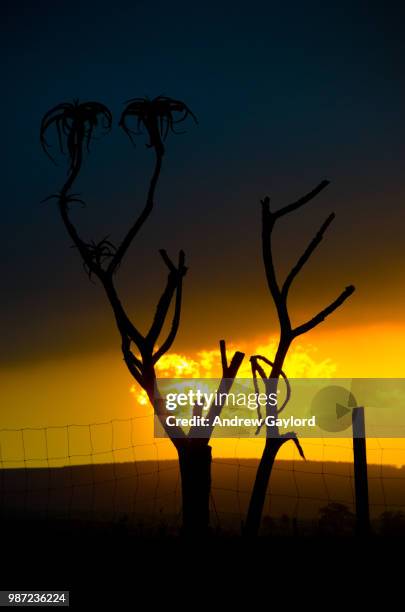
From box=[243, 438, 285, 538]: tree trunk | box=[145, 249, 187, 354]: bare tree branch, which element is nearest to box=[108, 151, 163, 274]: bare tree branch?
box=[145, 249, 187, 354]: bare tree branch

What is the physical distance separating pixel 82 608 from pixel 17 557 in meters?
3.15

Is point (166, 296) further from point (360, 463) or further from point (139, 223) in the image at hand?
point (360, 463)

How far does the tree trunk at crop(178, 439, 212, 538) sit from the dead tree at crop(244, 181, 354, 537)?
758mm

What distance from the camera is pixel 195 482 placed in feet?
42.3

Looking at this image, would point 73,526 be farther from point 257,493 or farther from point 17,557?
point 257,493

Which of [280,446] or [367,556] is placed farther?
[280,446]

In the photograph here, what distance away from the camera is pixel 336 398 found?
13.7 meters

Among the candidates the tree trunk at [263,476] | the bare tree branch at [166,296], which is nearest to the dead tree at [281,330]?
the tree trunk at [263,476]

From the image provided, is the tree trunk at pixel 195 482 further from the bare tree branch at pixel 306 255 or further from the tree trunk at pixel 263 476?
the bare tree branch at pixel 306 255

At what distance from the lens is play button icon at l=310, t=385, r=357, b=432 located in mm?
13039

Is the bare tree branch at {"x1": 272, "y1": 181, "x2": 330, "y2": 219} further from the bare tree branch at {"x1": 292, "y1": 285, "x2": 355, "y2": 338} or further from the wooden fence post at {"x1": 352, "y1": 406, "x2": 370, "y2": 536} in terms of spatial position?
the wooden fence post at {"x1": 352, "y1": 406, "x2": 370, "y2": 536}

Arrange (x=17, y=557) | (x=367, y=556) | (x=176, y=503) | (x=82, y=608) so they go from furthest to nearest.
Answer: (x=176, y=503) → (x=17, y=557) → (x=367, y=556) → (x=82, y=608)

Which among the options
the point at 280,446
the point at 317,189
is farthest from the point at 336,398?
the point at 317,189

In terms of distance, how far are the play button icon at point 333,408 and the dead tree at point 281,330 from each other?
33.3 inches
